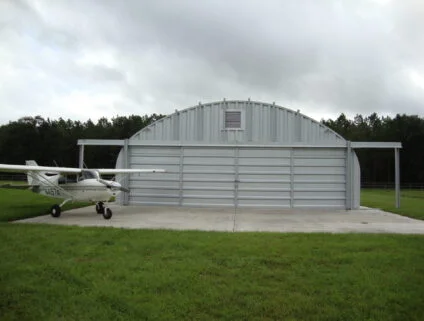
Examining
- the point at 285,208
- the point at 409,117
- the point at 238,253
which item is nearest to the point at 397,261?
the point at 238,253

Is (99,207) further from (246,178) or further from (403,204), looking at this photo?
(403,204)

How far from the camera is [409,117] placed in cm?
7600

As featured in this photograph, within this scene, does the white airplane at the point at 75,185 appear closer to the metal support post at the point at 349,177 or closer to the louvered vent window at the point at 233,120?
the louvered vent window at the point at 233,120

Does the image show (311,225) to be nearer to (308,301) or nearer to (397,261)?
(397,261)

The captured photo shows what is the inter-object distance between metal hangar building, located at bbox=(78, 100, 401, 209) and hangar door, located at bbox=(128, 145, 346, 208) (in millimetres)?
46

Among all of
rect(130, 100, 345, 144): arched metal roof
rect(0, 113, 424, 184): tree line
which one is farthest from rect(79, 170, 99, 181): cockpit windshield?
rect(0, 113, 424, 184): tree line

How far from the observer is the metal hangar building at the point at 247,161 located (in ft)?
62.1

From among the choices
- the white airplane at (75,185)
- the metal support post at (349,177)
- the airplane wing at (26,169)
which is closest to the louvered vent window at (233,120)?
the metal support post at (349,177)

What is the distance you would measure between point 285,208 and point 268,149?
2.84 m

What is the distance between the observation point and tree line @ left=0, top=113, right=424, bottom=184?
70.6 metres

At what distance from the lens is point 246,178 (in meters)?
19.1

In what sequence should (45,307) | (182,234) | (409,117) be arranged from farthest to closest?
(409,117) → (182,234) → (45,307)

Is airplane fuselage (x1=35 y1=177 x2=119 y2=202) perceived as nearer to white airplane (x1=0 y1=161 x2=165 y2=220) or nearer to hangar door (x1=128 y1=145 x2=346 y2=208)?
white airplane (x1=0 y1=161 x2=165 y2=220)

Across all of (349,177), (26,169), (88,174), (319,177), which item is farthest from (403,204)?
(26,169)
